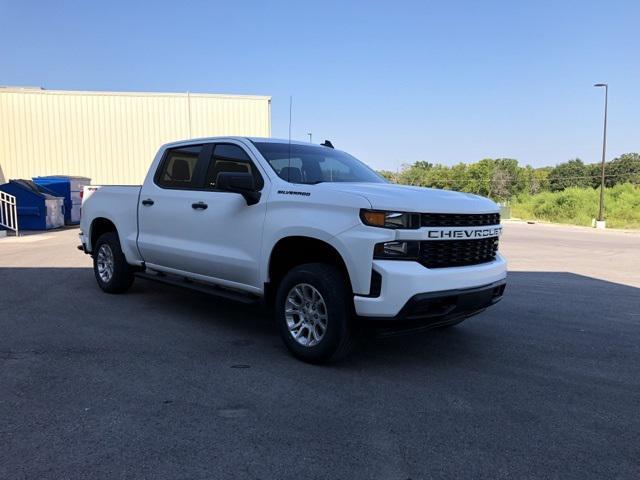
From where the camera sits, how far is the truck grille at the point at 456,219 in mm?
4039

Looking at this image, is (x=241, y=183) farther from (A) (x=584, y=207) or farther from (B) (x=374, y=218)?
(A) (x=584, y=207)

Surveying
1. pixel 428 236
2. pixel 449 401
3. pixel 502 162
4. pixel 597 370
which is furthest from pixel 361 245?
pixel 502 162

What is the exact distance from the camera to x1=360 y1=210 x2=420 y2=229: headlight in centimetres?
393

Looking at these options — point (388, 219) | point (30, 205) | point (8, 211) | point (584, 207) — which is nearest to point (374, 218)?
point (388, 219)

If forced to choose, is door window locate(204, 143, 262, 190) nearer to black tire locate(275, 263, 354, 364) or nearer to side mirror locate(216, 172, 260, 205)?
side mirror locate(216, 172, 260, 205)

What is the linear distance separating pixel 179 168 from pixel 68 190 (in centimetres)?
1759

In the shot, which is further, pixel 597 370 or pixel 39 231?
pixel 39 231

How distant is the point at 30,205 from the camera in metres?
18.1

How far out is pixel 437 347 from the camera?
5027 mm

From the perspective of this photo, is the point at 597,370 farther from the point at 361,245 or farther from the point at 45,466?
the point at 45,466

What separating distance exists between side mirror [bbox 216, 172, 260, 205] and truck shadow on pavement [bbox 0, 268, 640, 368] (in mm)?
1374

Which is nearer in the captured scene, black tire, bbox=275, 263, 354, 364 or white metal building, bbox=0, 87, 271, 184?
black tire, bbox=275, 263, 354, 364

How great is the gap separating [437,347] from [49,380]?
A: 3360 mm

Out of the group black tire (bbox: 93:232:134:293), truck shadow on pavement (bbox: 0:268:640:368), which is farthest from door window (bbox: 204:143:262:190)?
black tire (bbox: 93:232:134:293)
